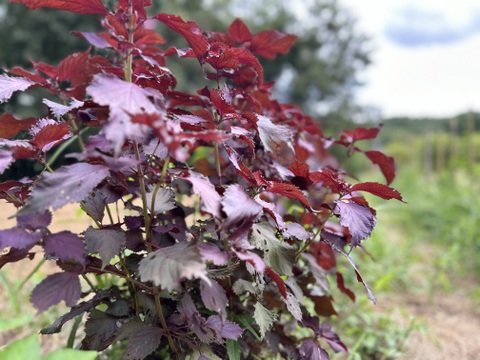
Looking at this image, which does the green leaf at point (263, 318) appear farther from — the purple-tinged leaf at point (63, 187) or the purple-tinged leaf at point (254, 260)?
the purple-tinged leaf at point (63, 187)

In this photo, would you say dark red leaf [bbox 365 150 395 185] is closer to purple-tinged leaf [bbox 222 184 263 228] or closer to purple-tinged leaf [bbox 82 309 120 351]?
purple-tinged leaf [bbox 222 184 263 228]

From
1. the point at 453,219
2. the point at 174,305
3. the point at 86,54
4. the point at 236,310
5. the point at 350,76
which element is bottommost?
the point at 350,76

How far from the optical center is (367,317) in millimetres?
2021

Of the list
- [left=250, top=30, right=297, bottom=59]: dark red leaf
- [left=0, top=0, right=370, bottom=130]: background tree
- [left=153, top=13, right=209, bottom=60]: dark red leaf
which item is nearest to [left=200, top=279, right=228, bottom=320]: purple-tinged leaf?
[left=153, top=13, right=209, bottom=60]: dark red leaf

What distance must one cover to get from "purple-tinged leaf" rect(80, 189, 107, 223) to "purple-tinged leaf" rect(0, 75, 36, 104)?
28 centimetres

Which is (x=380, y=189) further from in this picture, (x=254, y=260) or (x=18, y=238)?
(x=18, y=238)

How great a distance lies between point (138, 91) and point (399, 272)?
2.76 m

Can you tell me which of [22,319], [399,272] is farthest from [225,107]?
[399,272]

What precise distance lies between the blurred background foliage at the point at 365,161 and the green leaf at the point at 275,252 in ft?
1.50

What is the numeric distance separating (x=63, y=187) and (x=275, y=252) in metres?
0.44

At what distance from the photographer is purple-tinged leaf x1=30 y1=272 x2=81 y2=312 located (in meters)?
0.72

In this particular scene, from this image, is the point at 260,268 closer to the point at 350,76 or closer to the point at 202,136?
the point at 202,136

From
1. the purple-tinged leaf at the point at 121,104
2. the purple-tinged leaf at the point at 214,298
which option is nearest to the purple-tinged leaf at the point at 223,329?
the purple-tinged leaf at the point at 214,298

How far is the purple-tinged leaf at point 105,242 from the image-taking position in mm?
790
